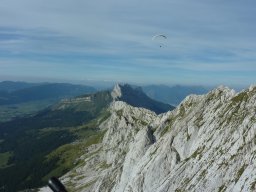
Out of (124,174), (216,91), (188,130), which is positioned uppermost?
(216,91)

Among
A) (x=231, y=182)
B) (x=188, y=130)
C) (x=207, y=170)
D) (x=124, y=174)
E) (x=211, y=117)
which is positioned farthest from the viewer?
(x=124, y=174)

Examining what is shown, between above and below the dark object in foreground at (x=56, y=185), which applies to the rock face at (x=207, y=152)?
below

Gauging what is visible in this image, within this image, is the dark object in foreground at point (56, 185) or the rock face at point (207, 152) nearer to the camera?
the dark object in foreground at point (56, 185)

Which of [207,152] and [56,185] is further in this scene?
[207,152]

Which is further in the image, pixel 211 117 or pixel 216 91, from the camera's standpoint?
pixel 216 91

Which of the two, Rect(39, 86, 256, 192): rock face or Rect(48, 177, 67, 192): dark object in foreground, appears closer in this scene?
Rect(48, 177, 67, 192): dark object in foreground

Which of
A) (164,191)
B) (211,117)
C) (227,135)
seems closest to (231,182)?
(227,135)

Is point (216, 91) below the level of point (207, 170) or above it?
above

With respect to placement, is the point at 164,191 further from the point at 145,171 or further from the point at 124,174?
the point at 124,174

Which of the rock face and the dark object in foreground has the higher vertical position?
the dark object in foreground

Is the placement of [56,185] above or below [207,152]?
above

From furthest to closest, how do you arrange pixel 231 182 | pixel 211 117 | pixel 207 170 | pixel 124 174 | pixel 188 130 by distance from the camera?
1. pixel 124 174
2. pixel 188 130
3. pixel 211 117
4. pixel 207 170
5. pixel 231 182
